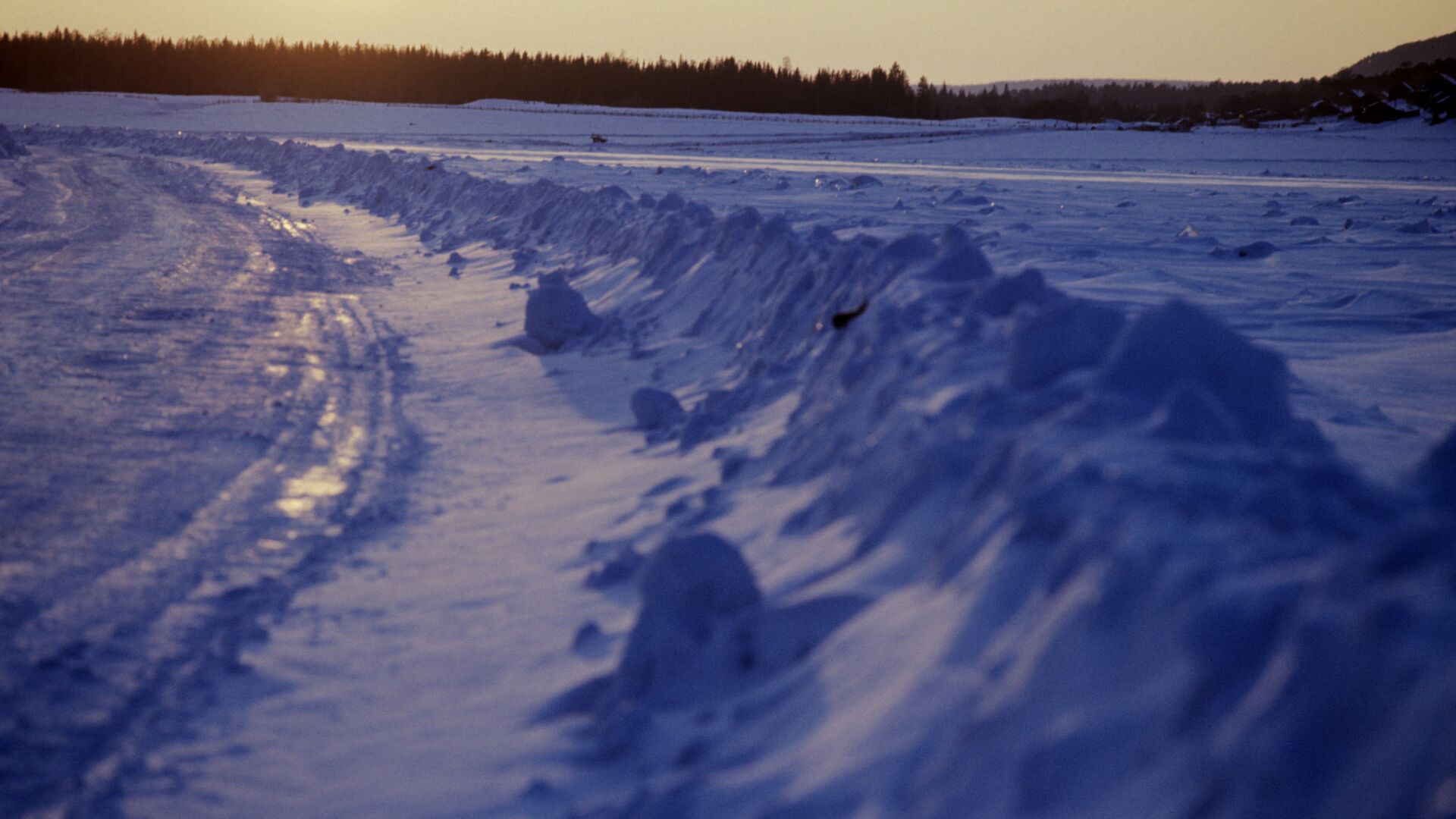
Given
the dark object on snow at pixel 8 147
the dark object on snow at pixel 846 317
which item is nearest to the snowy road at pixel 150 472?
the dark object on snow at pixel 846 317

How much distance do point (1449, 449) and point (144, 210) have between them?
530 inches

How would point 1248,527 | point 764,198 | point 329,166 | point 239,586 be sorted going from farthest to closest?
point 329,166, point 764,198, point 239,586, point 1248,527

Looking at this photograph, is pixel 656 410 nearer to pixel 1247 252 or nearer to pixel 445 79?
pixel 1247 252

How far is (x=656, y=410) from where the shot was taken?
4312mm

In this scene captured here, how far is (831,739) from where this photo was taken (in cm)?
188

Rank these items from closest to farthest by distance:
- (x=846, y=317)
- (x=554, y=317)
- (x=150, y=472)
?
(x=150, y=472), (x=846, y=317), (x=554, y=317)

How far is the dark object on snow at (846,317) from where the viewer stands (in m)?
3.98

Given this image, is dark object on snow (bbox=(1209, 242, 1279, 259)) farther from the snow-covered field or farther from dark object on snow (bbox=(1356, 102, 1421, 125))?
dark object on snow (bbox=(1356, 102, 1421, 125))

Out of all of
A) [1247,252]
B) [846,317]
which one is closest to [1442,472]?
[846,317]

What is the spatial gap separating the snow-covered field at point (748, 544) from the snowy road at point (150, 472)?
0.06 feet

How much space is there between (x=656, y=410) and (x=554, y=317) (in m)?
1.82

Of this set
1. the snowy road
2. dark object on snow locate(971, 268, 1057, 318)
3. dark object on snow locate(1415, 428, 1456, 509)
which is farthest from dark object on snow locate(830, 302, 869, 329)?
dark object on snow locate(1415, 428, 1456, 509)

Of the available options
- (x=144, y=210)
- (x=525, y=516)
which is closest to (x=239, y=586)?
(x=525, y=516)

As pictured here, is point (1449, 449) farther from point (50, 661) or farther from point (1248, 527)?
point (50, 661)
